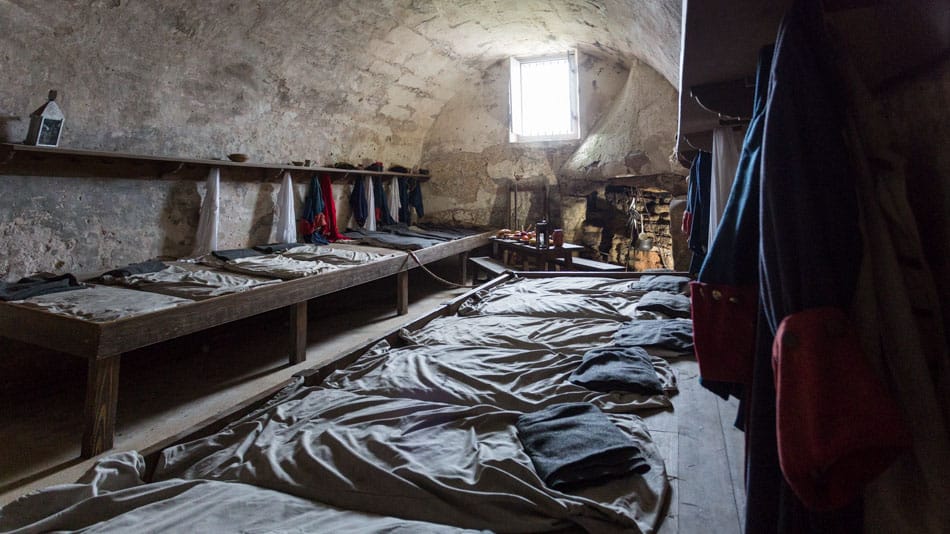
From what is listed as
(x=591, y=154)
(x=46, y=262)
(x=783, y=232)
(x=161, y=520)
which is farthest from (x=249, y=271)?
(x=591, y=154)

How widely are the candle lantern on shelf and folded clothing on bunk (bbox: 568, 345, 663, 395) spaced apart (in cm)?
359

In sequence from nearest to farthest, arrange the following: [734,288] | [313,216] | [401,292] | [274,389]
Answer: [734,288] < [274,389] < [401,292] < [313,216]

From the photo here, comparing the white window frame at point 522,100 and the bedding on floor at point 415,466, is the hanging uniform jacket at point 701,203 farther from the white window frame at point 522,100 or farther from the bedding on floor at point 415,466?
the white window frame at point 522,100

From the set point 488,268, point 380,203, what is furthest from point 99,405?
point 380,203

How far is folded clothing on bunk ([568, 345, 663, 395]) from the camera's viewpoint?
5.79 ft

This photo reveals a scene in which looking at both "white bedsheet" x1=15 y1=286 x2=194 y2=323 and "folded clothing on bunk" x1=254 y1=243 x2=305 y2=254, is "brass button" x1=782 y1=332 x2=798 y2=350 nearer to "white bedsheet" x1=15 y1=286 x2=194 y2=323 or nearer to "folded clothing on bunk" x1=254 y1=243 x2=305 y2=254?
"white bedsheet" x1=15 y1=286 x2=194 y2=323

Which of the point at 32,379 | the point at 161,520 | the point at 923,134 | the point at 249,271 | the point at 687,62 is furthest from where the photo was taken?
the point at 249,271

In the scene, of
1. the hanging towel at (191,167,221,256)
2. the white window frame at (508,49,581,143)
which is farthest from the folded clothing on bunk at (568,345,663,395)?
the white window frame at (508,49,581,143)

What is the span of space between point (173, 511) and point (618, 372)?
1410mm

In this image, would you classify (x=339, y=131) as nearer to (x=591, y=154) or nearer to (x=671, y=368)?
(x=591, y=154)

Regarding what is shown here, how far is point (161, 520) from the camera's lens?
1046 mm

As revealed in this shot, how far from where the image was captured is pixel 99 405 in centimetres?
232

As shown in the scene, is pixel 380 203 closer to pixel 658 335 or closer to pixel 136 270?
pixel 136 270

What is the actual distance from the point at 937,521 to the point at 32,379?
4.29m
